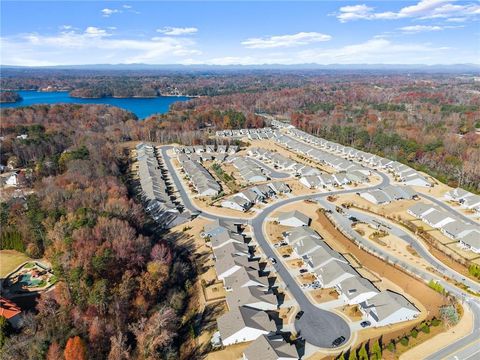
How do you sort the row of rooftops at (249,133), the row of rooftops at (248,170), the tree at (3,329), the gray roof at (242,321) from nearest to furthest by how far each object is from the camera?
the tree at (3,329)
the gray roof at (242,321)
the row of rooftops at (248,170)
the row of rooftops at (249,133)

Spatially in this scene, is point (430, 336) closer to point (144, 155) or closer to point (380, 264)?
point (380, 264)

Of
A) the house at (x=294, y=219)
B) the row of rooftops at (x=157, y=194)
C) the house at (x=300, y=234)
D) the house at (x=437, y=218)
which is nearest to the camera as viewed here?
the house at (x=300, y=234)

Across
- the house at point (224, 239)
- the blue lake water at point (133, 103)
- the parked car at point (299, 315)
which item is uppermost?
the blue lake water at point (133, 103)

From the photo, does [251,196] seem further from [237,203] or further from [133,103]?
[133,103]

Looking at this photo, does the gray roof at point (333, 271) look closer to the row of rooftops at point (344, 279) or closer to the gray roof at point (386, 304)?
the row of rooftops at point (344, 279)

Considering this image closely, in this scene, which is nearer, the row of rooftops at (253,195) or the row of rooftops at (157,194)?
the row of rooftops at (157,194)

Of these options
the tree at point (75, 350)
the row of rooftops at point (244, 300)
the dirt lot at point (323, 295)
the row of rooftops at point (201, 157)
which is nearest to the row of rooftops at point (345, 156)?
the row of rooftops at point (201, 157)

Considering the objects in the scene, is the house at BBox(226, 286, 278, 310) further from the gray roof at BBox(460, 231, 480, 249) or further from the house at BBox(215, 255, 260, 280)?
the gray roof at BBox(460, 231, 480, 249)
